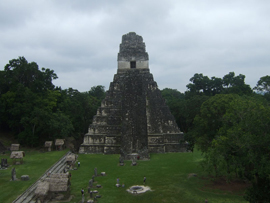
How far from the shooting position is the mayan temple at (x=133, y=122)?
23266 mm

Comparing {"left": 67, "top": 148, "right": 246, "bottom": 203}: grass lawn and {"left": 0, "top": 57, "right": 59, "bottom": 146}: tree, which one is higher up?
{"left": 0, "top": 57, "right": 59, "bottom": 146}: tree

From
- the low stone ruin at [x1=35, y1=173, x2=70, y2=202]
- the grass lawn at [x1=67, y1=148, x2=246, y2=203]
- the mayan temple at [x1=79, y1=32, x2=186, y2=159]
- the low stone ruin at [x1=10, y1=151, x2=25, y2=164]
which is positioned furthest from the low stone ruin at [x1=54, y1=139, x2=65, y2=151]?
the low stone ruin at [x1=35, y1=173, x2=70, y2=202]

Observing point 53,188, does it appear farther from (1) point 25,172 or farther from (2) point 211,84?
(2) point 211,84

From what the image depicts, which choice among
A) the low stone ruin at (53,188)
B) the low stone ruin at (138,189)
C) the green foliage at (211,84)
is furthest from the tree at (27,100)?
the green foliage at (211,84)

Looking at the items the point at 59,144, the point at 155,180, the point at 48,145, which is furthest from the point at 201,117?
the point at 48,145

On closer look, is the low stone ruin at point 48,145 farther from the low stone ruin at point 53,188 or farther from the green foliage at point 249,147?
the green foliage at point 249,147

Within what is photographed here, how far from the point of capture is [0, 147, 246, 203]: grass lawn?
12.0 m

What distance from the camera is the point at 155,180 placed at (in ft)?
48.5

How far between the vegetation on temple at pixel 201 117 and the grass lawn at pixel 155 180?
1.31 metres

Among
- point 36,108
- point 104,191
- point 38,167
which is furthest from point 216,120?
point 36,108

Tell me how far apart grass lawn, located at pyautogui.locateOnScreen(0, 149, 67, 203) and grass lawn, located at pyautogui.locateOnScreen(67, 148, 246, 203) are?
8.88ft

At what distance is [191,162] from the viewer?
1952 cm

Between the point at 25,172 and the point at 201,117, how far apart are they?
523 inches

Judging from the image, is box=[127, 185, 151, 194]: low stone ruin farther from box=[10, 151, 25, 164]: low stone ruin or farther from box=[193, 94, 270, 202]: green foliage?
box=[10, 151, 25, 164]: low stone ruin
